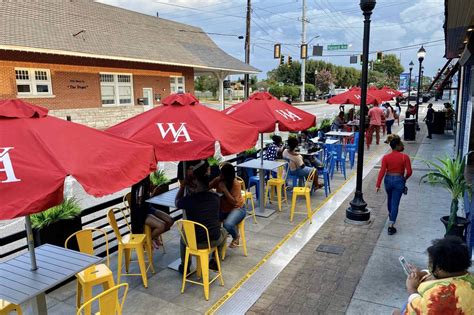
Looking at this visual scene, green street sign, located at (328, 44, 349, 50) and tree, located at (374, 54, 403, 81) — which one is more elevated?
tree, located at (374, 54, 403, 81)

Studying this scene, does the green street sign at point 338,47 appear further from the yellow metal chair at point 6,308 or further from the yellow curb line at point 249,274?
the yellow metal chair at point 6,308

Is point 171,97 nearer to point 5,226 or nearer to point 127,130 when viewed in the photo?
point 127,130

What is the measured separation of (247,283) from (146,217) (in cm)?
173

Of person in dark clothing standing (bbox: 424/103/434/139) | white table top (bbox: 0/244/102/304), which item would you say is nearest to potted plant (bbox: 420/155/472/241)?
white table top (bbox: 0/244/102/304)

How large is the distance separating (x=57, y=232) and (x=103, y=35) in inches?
799

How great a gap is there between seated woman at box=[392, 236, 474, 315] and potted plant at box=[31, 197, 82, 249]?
169 inches

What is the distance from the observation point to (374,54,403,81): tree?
3679 inches

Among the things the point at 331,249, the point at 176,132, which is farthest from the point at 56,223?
the point at 331,249

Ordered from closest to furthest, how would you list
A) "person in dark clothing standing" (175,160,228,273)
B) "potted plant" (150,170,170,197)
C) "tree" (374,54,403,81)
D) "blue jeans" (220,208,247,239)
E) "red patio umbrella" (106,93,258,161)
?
"red patio umbrella" (106,93,258,161)
"person in dark clothing standing" (175,160,228,273)
"blue jeans" (220,208,247,239)
"potted plant" (150,170,170,197)
"tree" (374,54,403,81)

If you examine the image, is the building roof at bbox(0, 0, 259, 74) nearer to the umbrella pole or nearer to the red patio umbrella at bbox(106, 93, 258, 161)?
the red patio umbrella at bbox(106, 93, 258, 161)

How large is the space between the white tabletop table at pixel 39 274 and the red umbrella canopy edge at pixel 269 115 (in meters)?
3.73

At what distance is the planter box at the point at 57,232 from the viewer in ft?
15.8

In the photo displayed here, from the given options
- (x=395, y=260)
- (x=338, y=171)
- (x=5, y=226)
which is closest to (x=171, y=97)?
(x=395, y=260)

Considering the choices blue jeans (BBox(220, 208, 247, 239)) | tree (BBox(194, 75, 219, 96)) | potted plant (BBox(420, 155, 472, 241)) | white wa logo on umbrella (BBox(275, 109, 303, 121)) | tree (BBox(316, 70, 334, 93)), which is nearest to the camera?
potted plant (BBox(420, 155, 472, 241))
